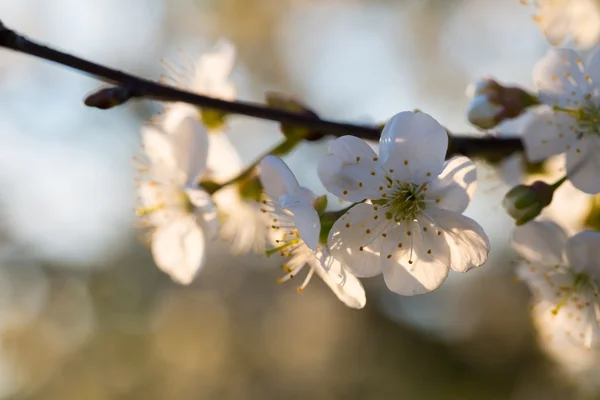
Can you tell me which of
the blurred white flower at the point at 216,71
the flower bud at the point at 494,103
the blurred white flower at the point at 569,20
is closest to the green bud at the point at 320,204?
the flower bud at the point at 494,103

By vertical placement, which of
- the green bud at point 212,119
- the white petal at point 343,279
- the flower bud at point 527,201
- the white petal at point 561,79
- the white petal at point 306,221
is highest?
the white petal at point 561,79

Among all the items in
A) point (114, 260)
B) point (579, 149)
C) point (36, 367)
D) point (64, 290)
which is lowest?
point (36, 367)

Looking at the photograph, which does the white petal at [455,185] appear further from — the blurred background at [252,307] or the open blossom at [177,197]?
the blurred background at [252,307]

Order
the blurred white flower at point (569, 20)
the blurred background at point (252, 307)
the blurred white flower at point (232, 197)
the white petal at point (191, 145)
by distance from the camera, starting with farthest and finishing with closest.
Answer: the blurred background at point (252, 307) < the blurred white flower at point (569, 20) < the blurred white flower at point (232, 197) < the white petal at point (191, 145)

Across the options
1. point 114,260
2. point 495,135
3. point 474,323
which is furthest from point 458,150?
point 114,260

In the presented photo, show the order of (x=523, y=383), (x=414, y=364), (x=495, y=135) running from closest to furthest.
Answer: (x=495, y=135), (x=523, y=383), (x=414, y=364)

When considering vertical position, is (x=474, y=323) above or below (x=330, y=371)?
above

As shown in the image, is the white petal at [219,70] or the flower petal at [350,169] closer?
the flower petal at [350,169]

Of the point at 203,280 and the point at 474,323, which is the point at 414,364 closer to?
the point at 474,323
